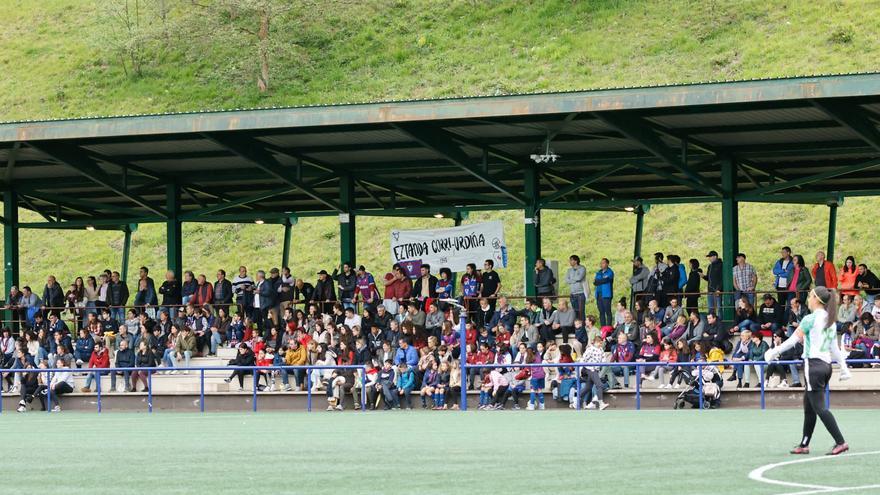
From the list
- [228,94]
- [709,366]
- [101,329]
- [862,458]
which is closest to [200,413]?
[101,329]

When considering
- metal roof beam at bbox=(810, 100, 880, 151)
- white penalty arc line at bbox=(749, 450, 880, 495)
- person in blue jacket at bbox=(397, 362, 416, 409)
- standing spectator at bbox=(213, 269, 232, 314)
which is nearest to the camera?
white penalty arc line at bbox=(749, 450, 880, 495)

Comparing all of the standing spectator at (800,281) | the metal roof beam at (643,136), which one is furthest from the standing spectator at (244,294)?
the standing spectator at (800,281)

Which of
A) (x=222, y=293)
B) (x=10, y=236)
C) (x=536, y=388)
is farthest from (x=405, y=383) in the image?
(x=10, y=236)

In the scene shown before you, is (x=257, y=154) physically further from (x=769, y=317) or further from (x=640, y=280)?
(x=769, y=317)

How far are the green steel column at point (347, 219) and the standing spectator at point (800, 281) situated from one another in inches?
331

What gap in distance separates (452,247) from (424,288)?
3.90 feet

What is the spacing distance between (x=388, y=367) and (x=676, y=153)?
21.7ft

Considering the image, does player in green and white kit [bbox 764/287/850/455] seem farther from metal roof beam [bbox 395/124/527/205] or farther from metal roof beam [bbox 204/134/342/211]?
metal roof beam [bbox 204/134/342/211]

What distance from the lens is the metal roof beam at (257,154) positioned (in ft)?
80.0

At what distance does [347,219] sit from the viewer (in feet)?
90.2

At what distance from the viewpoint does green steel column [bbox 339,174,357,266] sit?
27.5 meters

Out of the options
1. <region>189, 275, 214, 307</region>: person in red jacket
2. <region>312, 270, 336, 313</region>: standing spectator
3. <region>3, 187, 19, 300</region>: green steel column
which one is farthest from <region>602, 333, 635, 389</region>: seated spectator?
<region>3, 187, 19, 300</region>: green steel column

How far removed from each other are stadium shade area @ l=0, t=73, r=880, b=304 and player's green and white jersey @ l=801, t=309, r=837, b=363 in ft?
28.3

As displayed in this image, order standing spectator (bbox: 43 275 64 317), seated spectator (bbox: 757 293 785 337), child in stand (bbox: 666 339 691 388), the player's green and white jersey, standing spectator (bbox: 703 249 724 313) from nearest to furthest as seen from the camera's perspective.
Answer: the player's green and white jersey
child in stand (bbox: 666 339 691 388)
seated spectator (bbox: 757 293 785 337)
standing spectator (bbox: 703 249 724 313)
standing spectator (bbox: 43 275 64 317)
